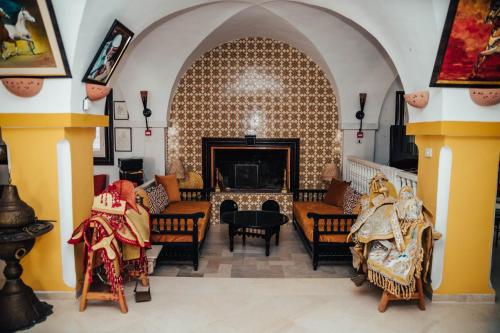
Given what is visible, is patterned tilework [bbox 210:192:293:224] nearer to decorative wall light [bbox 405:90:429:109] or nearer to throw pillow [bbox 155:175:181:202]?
throw pillow [bbox 155:175:181:202]

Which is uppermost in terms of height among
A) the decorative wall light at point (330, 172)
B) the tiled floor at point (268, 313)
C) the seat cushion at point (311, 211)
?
the decorative wall light at point (330, 172)

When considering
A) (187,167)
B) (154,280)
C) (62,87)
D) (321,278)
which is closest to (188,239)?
(154,280)

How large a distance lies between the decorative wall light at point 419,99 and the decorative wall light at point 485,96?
1.54 ft

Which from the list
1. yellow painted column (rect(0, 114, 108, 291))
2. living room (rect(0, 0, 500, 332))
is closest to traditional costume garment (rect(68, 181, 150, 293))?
living room (rect(0, 0, 500, 332))

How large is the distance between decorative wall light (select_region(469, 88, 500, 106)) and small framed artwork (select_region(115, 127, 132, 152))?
6593 millimetres

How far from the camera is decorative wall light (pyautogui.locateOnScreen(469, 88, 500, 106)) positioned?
463 cm

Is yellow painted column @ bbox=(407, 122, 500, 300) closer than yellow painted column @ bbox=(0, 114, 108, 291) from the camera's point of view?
No

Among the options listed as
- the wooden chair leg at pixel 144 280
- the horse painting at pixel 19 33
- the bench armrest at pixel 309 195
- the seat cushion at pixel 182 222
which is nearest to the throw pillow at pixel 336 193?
the bench armrest at pixel 309 195

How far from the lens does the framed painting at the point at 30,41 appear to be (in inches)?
159

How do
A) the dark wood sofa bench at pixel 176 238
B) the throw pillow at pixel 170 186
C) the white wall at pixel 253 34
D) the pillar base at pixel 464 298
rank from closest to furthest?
the pillar base at pixel 464 298 → the dark wood sofa bench at pixel 176 238 → the white wall at pixel 253 34 → the throw pillow at pixel 170 186

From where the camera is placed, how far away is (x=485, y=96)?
183 inches

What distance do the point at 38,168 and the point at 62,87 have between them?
0.97m

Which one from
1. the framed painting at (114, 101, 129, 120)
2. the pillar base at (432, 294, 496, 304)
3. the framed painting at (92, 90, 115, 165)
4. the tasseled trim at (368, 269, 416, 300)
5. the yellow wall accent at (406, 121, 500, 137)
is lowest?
the pillar base at (432, 294, 496, 304)

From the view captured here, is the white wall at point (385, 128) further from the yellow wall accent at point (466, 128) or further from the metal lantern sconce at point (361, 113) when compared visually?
the yellow wall accent at point (466, 128)
